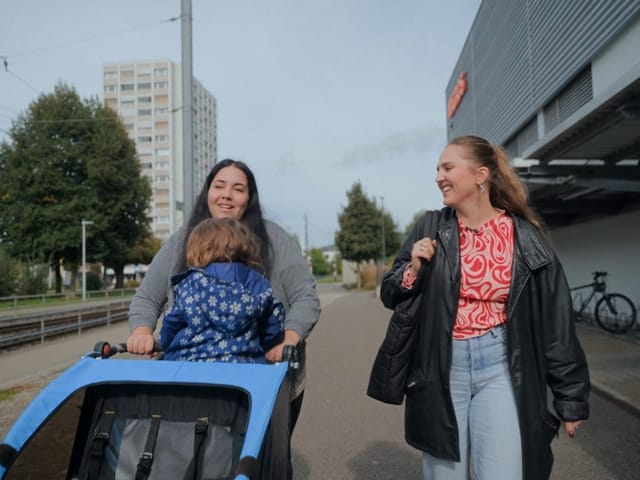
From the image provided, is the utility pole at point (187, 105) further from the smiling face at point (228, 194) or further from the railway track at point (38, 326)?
the smiling face at point (228, 194)

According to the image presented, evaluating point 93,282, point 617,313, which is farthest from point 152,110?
point 617,313

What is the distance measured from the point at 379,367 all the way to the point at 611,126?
17.7 feet

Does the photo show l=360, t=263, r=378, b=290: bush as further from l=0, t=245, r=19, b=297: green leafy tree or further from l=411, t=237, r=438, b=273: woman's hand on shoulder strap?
l=411, t=237, r=438, b=273: woman's hand on shoulder strap

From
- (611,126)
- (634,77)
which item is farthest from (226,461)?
(611,126)

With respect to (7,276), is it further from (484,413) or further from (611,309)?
(484,413)

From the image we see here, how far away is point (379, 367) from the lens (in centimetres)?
240

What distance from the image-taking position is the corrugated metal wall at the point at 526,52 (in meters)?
9.09

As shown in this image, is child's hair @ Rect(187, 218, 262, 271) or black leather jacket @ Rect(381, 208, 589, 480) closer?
black leather jacket @ Rect(381, 208, 589, 480)

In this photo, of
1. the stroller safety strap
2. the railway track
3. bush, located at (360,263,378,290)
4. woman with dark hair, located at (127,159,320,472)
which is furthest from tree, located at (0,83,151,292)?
the stroller safety strap

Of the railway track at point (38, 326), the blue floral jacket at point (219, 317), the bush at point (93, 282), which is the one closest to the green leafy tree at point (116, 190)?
the bush at point (93, 282)

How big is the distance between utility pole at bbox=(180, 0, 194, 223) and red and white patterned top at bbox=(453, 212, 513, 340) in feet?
25.9

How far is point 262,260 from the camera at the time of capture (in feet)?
8.52

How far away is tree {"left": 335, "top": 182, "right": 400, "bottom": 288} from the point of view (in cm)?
4450

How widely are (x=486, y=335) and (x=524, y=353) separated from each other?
0.53 feet
